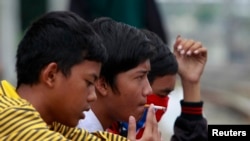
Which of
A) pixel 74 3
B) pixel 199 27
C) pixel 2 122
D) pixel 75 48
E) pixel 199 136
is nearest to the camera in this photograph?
pixel 2 122

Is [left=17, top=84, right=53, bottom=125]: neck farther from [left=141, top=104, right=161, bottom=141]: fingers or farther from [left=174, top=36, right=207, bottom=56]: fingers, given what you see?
[left=174, top=36, right=207, bottom=56]: fingers

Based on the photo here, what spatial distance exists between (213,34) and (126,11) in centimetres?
681

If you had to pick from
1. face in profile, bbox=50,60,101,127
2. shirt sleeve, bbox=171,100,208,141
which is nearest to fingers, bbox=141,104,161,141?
face in profile, bbox=50,60,101,127

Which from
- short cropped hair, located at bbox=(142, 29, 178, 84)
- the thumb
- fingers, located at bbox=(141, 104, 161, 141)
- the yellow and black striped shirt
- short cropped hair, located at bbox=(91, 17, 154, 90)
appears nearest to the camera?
the yellow and black striped shirt

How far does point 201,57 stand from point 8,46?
671 cm

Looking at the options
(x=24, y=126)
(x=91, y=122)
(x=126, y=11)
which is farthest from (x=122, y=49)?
A: (x=126, y=11)

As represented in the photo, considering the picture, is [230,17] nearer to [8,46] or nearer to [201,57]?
[8,46]

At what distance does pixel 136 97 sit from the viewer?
373 centimetres

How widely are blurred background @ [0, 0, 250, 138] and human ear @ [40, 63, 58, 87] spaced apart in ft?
24.4

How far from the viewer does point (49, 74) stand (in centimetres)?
312

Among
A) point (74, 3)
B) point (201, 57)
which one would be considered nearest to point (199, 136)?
point (201, 57)

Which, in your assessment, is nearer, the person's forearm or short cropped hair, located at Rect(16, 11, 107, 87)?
short cropped hair, located at Rect(16, 11, 107, 87)

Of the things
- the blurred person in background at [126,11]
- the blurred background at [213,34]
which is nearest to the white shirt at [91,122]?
the blurred person in background at [126,11]

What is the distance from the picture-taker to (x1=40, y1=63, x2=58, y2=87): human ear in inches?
123
